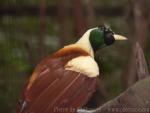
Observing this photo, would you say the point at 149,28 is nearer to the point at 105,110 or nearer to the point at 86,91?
the point at 86,91

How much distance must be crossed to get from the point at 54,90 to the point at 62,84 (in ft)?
0.19

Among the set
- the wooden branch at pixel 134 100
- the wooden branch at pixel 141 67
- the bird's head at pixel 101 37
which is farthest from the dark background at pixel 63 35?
the wooden branch at pixel 134 100

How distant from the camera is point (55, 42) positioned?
5449 millimetres

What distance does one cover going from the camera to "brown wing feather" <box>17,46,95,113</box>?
8.47ft

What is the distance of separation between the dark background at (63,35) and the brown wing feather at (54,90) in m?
1.57

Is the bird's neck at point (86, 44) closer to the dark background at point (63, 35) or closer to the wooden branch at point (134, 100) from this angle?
the wooden branch at point (134, 100)

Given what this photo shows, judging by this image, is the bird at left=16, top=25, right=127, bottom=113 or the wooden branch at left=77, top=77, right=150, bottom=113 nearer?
the wooden branch at left=77, top=77, right=150, bottom=113

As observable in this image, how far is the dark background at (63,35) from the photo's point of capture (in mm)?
4480

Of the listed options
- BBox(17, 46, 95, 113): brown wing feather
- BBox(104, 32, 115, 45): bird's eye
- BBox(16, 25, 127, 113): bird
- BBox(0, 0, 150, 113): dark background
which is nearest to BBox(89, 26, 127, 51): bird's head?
BBox(104, 32, 115, 45): bird's eye

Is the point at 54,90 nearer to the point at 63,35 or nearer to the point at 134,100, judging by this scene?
the point at 134,100

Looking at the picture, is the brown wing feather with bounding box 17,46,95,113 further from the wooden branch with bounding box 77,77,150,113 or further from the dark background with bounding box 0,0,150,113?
the dark background with bounding box 0,0,150,113

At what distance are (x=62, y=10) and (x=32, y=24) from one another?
1.61 ft

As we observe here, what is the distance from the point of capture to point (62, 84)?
8.68ft

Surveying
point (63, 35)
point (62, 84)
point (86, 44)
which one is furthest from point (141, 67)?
point (63, 35)
